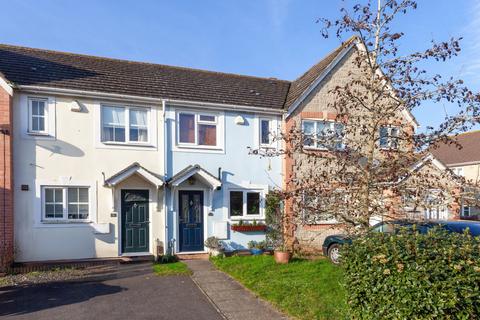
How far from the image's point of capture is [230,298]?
7.90 meters

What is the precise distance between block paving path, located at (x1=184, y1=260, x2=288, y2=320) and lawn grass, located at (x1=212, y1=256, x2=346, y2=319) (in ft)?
0.75

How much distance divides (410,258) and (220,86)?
37.0 feet

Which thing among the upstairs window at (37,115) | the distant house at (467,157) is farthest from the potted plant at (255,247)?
the distant house at (467,157)

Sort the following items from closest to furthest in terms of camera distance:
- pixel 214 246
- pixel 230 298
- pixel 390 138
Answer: pixel 390 138, pixel 230 298, pixel 214 246

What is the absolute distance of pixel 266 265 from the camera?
424 inches

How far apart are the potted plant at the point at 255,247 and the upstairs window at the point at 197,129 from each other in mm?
3850

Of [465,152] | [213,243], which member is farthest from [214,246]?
[465,152]

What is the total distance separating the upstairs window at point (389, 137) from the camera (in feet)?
20.6

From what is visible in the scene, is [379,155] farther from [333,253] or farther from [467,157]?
[467,157]

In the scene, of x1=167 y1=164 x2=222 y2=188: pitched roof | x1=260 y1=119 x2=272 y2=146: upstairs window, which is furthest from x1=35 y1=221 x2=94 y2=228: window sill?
x1=260 y1=119 x2=272 y2=146: upstairs window

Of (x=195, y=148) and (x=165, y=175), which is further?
(x=195, y=148)

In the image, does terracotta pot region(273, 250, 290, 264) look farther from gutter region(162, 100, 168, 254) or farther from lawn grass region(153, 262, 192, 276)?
gutter region(162, 100, 168, 254)

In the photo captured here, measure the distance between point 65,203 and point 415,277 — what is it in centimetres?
1051

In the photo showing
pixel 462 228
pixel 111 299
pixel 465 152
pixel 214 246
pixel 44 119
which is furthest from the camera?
pixel 465 152
